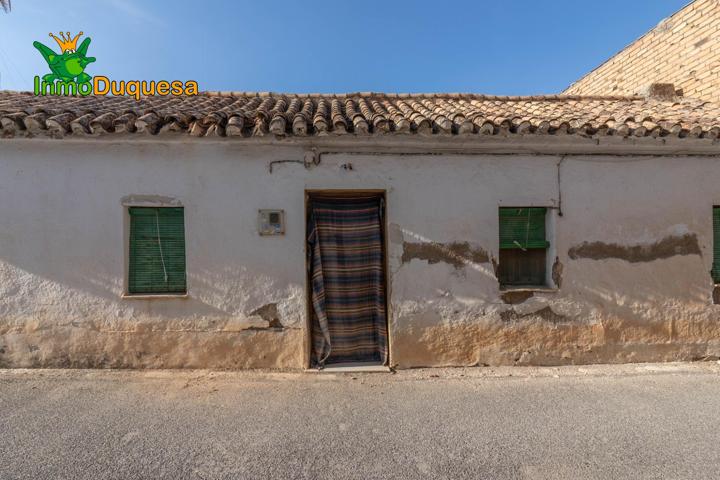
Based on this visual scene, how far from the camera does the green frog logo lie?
6.91 metres

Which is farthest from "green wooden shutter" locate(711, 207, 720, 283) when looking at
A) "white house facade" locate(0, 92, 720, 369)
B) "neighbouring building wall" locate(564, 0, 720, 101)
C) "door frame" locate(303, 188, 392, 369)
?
"door frame" locate(303, 188, 392, 369)

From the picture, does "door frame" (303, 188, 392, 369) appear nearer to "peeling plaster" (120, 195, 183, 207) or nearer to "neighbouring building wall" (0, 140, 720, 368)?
"neighbouring building wall" (0, 140, 720, 368)

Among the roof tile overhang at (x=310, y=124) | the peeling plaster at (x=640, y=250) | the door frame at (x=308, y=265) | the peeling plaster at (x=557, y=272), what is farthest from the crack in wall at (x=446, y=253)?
the roof tile overhang at (x=310, y=124)

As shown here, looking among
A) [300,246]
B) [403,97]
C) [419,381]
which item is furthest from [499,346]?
[403,97]

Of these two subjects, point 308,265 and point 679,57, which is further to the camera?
point 679,57

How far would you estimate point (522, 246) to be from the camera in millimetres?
4699

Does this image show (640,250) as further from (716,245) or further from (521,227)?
(521,227)

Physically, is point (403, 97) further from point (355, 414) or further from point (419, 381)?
point (355, 414)

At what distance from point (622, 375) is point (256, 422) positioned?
430 centimetres

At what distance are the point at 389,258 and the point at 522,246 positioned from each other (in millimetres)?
1785

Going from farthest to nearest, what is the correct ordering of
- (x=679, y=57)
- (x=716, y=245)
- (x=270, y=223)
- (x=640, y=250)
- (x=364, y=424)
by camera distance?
(x=679, y=57) → (x=716, y=245) → (x=640, y=250) → (x=270, y=223) → (x=364, y=424)

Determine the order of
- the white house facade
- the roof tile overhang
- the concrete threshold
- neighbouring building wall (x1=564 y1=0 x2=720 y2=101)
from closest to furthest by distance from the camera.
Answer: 1. the roof tile overhang
2. the white house facade
3. the concrete threshold
4. neighbouring building wall (x1=564 y1=0 x2=720 y2=101)

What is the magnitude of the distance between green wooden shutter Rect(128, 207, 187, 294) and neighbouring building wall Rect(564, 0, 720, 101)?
9.00m

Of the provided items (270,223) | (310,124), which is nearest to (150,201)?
(270,223)
